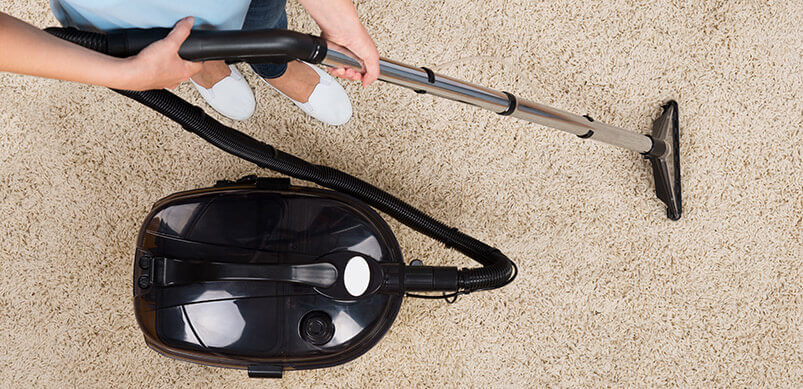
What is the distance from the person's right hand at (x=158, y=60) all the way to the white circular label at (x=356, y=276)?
1.24ft

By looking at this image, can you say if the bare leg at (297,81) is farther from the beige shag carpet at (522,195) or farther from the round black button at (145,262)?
the round black button at (145,262)

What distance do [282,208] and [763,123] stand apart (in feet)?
3.28

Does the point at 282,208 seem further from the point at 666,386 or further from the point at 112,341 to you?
the point at 666,386

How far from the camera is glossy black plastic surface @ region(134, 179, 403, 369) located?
82 cm

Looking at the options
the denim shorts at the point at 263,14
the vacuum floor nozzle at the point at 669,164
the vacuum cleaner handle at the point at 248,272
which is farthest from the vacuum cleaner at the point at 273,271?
the denim shorts at the point at 263,14

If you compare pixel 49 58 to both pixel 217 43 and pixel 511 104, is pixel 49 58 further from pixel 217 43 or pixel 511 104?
pixel 511 104

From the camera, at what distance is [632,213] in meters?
1.05

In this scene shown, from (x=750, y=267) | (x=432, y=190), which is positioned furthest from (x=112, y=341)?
(x=750, y=267)

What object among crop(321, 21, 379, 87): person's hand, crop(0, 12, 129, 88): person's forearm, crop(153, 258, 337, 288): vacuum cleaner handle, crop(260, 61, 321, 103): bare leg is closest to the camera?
crop(0, 12, 129, 88): person's forearm

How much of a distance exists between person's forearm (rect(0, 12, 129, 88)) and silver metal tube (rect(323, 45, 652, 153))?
0.24 meters

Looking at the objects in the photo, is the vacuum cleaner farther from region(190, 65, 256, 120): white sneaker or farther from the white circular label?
region(190, 65, 256, 120): white sneaker

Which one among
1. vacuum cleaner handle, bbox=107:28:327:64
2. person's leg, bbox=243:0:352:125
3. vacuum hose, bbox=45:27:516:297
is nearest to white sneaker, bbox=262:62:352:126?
person's leg, bbox=243:0:352:125

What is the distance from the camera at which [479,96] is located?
74cm

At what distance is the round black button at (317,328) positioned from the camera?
0.83 metres
